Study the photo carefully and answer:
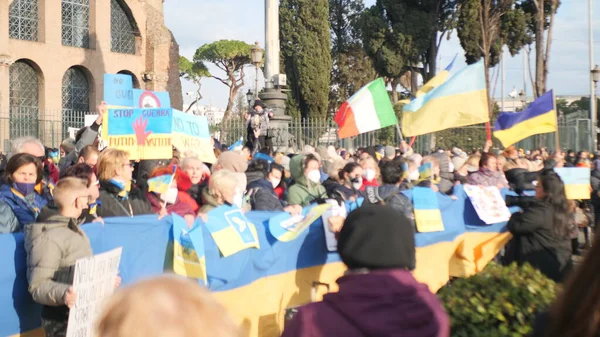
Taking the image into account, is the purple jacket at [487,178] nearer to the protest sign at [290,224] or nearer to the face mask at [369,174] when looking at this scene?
the face mask at [369,174]

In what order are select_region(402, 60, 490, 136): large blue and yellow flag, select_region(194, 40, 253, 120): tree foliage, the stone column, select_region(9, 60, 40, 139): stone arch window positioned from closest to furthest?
select_region(402, 60, 490, 136): large blue and yellow flag → the stone column → select_region(9, 60, 40, 139): stone arch window → select_region(194, 40, 253, 120): tree foliage

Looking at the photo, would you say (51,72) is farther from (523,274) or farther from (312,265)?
(523,274)

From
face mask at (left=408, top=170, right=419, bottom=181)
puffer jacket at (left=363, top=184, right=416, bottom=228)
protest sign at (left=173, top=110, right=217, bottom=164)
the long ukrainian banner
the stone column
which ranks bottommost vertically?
the long ukrainian banner

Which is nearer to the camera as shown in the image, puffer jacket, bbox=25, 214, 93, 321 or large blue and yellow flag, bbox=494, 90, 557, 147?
puffer jacket, bbox=25, 214, 93, 321

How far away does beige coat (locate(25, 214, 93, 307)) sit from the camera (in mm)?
4324

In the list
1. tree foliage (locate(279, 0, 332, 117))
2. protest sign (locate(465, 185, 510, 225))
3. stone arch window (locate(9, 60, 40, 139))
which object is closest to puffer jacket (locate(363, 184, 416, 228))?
protest sign (locate(465, 185, 510, 225))

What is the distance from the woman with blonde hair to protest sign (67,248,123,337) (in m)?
2.65

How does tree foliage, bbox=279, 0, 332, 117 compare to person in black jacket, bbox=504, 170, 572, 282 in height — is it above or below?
above

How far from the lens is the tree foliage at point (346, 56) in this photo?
163ft

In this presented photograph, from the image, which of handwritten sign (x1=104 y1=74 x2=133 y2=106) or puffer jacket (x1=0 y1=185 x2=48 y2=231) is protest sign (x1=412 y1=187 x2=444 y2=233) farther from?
puffer jacket (x1=0 y1=185 x2=48 y2=231)

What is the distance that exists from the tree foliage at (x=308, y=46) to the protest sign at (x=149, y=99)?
3105 cm

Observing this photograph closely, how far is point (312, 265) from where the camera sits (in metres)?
7.09

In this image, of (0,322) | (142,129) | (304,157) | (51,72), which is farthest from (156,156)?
(51,72)

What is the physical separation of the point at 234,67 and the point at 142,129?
67.5 m
